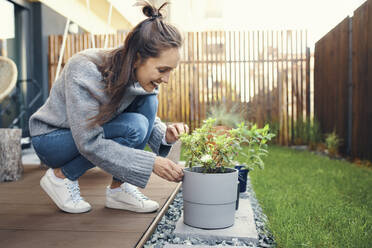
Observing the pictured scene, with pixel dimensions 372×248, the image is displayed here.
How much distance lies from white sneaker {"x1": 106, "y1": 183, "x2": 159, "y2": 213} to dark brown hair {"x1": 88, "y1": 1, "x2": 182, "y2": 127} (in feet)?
1.41

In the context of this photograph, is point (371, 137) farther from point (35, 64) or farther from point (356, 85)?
point (35, 64)

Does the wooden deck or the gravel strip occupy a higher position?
the wooden deck

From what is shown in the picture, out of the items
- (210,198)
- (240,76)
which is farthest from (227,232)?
(240,76)

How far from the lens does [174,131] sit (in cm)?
176

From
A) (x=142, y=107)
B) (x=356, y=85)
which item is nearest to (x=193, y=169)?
(x=142, y=107)

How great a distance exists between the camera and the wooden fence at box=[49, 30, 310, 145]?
5.79 meters

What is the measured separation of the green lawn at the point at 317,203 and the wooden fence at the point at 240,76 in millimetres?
2511

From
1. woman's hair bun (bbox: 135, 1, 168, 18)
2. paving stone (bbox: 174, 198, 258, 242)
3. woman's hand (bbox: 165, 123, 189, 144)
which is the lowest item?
paving stone (bbox: 174, 198, 258, 242)

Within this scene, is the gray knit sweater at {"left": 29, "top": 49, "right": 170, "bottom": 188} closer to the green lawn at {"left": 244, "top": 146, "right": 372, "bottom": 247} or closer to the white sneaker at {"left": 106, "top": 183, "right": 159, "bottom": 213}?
the white sneaker at {"left": 106, "top": 183, "right": 159, "bottom": 213}

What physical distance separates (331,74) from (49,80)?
15.1ft

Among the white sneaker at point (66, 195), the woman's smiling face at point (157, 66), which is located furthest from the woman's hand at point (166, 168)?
the white sneaker at point (66, 195)

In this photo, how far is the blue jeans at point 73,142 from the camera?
1568 millimetres

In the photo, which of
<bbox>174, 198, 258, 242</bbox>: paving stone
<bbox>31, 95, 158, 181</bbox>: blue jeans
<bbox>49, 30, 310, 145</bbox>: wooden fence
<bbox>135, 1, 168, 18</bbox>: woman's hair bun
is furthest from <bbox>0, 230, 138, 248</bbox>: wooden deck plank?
<bbox>49, 30, 310, 145</bbox>: wooden fence

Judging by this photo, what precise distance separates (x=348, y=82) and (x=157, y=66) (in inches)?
131
